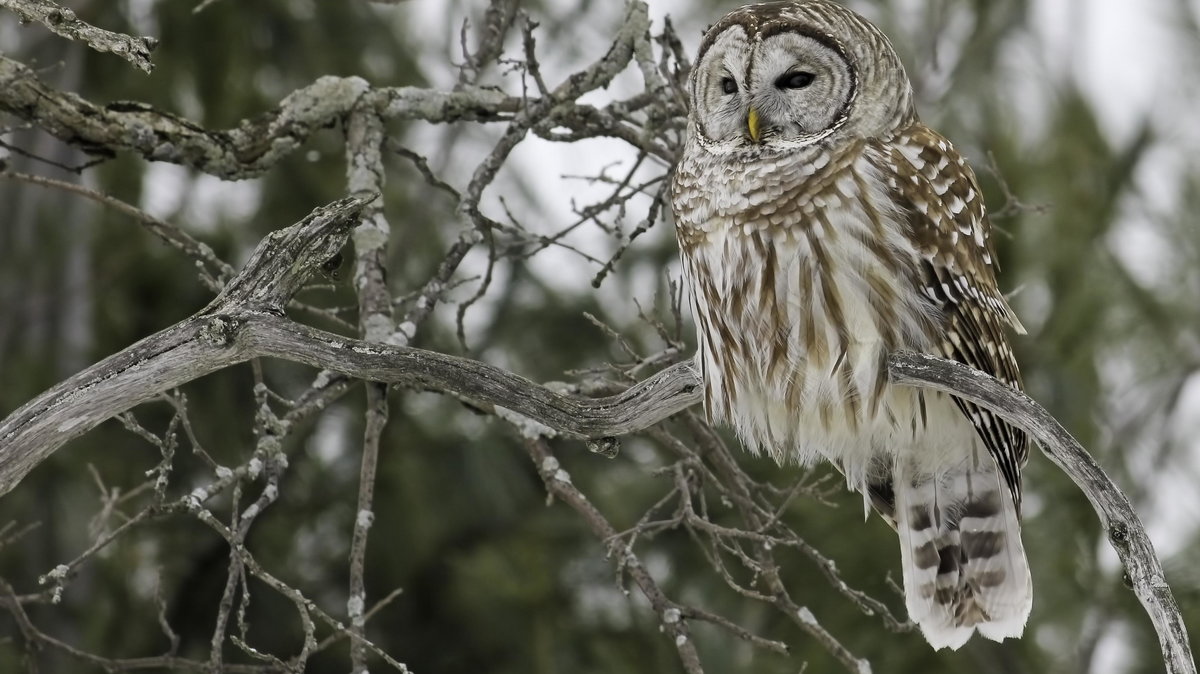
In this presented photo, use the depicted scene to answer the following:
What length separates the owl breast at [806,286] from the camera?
3832 mm

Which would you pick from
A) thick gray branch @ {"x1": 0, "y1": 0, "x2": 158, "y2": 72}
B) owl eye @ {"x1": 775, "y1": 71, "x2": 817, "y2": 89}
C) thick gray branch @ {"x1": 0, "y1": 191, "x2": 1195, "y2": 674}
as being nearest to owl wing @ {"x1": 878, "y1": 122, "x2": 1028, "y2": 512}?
owl eye @ {"x1": 775, "y1": 71, "x2": 817, "y2": 89}

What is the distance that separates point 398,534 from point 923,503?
291 centimetres

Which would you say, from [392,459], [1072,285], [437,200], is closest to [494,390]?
[392,459]

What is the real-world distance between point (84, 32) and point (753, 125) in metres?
1.81

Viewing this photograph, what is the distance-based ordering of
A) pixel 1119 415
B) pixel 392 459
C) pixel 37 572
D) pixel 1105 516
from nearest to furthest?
pixel 1105 516, pixel 37 572, pixel 392 459, pixel 1119 415

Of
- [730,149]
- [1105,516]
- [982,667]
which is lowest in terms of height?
[1105,516]

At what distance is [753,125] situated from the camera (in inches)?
156

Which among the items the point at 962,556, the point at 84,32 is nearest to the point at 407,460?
the point at 962,556

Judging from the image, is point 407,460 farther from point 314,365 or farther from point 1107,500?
point 1107,500

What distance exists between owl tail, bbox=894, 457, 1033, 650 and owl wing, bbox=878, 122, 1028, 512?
0.59 ft

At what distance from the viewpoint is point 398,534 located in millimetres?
6605

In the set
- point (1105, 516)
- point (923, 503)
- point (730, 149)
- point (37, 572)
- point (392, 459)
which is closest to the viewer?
point (1105, 516)

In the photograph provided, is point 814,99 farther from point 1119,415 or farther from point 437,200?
point 1119,415

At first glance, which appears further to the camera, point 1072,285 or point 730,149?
point 1072,285
